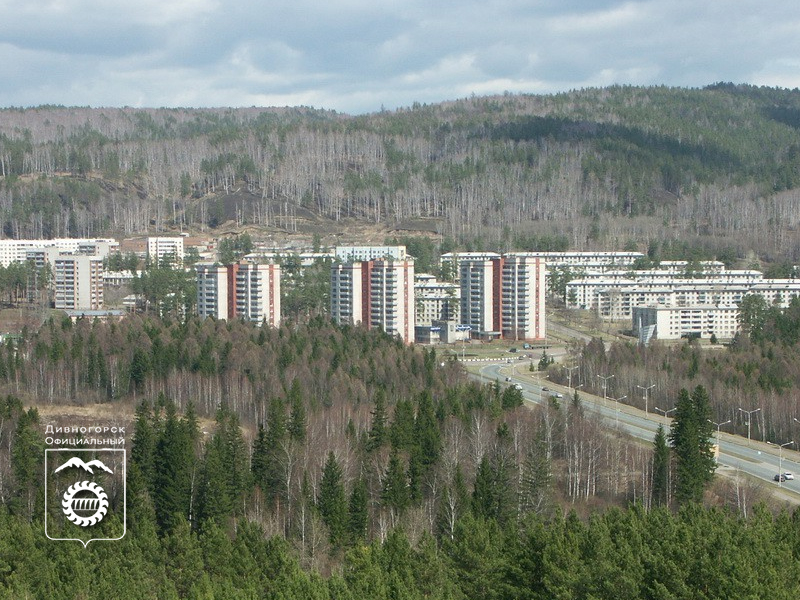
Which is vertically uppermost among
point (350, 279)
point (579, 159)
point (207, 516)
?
point (579, 159)

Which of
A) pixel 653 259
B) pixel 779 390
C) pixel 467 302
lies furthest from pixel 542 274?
pixel 779 390

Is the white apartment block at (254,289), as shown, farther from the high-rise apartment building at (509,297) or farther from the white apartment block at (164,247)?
the white apartment block at (164,247)

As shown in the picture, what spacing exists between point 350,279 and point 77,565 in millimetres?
34359

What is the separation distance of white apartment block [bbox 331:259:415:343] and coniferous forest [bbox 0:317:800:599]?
11764mm

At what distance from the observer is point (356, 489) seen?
21969 mm

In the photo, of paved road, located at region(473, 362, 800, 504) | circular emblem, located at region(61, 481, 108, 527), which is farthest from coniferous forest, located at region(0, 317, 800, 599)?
paved road, located at region(473, 362, 800, 504)

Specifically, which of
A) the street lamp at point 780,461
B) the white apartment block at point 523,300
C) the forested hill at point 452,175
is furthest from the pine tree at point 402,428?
the forested hill at point 452,175

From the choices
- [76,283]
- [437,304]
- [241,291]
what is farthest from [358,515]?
[76,283]

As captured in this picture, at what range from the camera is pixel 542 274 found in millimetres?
52094

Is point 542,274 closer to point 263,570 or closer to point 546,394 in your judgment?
point 546,394

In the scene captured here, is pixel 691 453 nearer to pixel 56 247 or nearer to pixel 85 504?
pixel 85 504

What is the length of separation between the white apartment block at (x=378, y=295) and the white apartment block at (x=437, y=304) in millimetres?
3392

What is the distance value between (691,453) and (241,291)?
28665mm

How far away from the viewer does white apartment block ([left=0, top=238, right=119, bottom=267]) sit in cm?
6544
